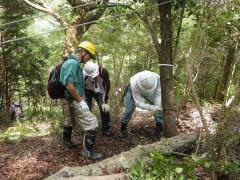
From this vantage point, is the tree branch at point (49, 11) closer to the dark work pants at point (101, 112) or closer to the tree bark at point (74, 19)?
the tree bark at point (74, 19)

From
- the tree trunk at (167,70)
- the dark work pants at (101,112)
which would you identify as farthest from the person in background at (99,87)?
the tree trunk at (167,70)

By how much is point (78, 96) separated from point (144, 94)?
1.85 meters

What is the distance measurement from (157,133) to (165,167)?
145 inches

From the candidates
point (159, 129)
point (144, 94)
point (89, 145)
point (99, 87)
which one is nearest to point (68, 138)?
point (89, 145)

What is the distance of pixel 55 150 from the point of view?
7387mm

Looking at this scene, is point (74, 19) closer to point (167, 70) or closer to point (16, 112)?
point (167, 70)

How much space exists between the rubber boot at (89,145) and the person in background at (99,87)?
1.49 metres

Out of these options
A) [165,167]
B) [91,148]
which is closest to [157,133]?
[91,148]

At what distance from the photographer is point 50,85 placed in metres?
6.80

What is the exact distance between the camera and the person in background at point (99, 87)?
27.3ft

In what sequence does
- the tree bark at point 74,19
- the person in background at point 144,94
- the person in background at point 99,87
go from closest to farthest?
1. the person in background at point 144,94
2. the person in background at point 99,87
3. the tree bark at point 74,19

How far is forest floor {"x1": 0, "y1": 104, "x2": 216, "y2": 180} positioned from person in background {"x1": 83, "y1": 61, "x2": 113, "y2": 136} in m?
0.34

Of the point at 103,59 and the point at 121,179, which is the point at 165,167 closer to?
the point at 121,179

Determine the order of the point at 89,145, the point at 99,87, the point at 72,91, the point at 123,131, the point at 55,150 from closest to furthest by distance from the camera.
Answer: the point at 72,91 → the point at 89,145 → the point at 55,150 → the point at 123,131 → the point at 99,87
